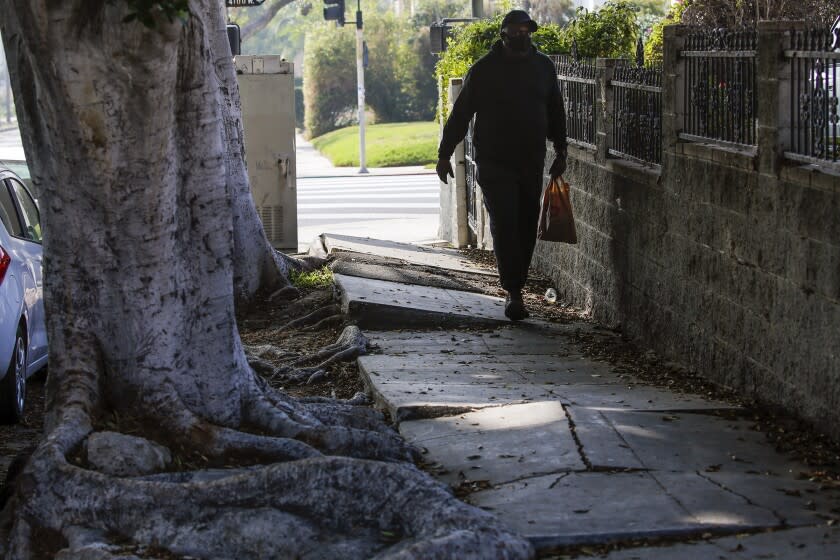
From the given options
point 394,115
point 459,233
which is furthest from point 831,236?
point 394,115

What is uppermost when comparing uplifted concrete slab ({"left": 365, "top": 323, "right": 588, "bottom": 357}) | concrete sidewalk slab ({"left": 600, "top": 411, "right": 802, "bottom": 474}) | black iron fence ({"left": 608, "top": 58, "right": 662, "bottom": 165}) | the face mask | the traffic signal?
the traffic signal

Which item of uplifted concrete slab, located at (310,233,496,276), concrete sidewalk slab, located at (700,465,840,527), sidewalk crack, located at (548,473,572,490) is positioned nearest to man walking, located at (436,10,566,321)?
uplifted concrete slab, located at (310,233,496,276)

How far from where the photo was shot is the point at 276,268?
10859mm

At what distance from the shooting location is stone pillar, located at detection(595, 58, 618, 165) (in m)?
9.88

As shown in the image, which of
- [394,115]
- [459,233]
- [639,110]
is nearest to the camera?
[639,110]

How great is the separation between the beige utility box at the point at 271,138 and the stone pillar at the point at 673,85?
6954 mm

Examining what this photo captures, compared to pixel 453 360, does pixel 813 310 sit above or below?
above

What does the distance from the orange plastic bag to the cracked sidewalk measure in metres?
0.95

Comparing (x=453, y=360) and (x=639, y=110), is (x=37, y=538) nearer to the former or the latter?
(x=453, y=360)

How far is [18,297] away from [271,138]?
702 centimetres

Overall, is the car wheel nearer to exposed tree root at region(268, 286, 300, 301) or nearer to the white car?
the white car

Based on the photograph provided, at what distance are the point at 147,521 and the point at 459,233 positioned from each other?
38.7 feet

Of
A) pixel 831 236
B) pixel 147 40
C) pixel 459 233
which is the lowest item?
pixel 459 233

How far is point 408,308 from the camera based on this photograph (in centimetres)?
960
